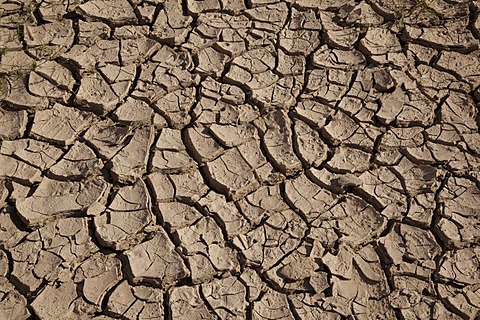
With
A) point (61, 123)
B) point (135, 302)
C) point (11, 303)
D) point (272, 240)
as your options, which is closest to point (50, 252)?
point (11, 303)

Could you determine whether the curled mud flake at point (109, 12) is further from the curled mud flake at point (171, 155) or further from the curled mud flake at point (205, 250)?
the curled mud flake at point (205, 250)

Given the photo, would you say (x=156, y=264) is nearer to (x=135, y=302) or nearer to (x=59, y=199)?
(x=135, y=302)

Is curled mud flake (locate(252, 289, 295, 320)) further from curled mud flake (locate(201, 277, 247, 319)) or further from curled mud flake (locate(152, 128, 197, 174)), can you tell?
curled mud flake (locate(152, 128, 197, 174))

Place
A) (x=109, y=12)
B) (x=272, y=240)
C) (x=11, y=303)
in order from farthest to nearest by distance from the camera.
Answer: (x=109, y=12)
(x=272, y=240)
(x=11, y=303)

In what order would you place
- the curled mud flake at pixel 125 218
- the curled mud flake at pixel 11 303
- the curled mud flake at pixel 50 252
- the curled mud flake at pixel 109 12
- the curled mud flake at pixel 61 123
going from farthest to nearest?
the curled mud flake at pixel 109 12 < the curled mud flake at pixel 61 123 < the curled mud flake at pixel 125 218 < the curled mud flake at pixel 50 252 < the curled mud flake at pixel 11 303

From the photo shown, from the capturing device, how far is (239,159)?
11.3ft

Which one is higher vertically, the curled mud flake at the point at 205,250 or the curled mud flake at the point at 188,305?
the curled mud flake at the point at 205,250

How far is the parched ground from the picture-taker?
308 cm

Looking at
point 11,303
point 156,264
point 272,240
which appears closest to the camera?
point 11,303

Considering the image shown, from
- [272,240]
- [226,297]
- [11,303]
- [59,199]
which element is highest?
[272,240]

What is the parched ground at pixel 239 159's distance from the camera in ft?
10.1

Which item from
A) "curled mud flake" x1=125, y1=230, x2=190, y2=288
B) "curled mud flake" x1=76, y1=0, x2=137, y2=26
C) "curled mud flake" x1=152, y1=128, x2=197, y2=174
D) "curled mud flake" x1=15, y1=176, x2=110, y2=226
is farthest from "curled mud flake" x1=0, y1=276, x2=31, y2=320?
"curled mud flake" x1=76, y1=0, x2=137, y2=26

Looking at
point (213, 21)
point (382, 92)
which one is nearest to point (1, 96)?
point (213, 21)

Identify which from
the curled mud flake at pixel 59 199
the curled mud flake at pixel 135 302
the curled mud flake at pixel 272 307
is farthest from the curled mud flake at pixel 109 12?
the curled mud flake at pixel 272 307
